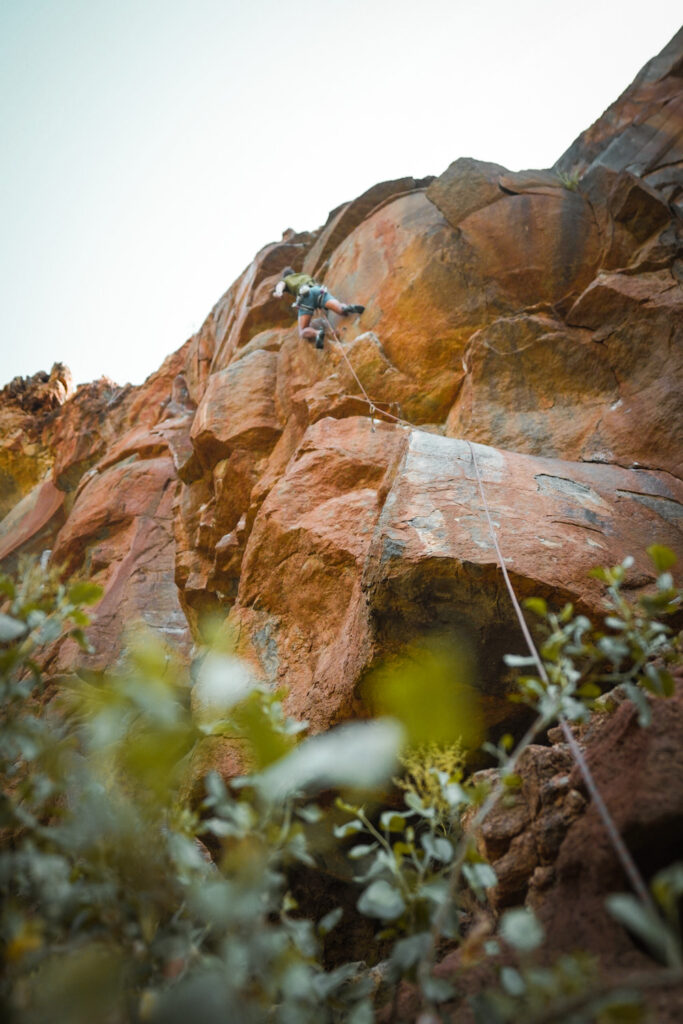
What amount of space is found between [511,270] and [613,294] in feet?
5.67

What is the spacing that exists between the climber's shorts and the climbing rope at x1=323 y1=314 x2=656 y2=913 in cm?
20

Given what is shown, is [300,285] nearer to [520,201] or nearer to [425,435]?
[520,201]

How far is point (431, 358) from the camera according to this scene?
614cm

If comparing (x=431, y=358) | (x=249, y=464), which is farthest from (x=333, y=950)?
(x=431, y=358)

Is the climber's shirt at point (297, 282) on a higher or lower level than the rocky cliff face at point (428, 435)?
higher

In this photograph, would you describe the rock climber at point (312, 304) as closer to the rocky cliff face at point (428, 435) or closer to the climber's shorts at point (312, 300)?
the climber's shorts at point (312, 300)

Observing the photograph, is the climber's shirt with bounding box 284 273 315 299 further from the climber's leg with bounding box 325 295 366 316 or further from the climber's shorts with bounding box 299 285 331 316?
the climber's leg with bounding box 325 295 366 316

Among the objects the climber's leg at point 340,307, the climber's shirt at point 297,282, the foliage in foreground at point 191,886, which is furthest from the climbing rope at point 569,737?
the climber's shirt at point 297,282

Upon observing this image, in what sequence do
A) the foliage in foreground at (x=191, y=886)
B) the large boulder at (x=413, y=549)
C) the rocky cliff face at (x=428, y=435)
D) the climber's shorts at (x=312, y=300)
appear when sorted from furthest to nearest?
the climber's shorts at (x=312, y=300), the rocky cliff face at (x=428, y=435), the large boulder at (x=413, y=549), the foliage in foreground at (x=191, y=886)

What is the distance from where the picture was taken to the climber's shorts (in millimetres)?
7238

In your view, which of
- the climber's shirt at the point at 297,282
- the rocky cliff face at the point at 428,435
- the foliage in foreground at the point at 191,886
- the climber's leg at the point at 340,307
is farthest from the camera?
the climber's shirt at the point at 297,282

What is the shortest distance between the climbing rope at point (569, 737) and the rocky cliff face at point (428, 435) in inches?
3.6

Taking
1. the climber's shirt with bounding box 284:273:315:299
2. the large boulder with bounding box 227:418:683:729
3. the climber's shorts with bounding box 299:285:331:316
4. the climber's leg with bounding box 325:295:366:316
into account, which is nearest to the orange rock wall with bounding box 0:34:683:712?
the large boulder with bounding box 227:418:683:729

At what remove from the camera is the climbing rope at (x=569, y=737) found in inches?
40.7
